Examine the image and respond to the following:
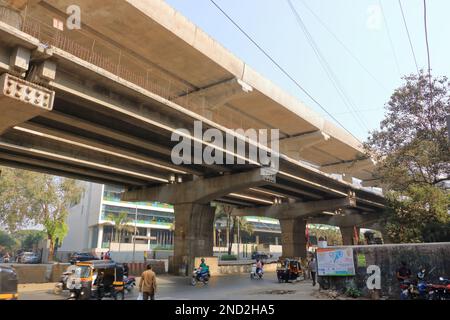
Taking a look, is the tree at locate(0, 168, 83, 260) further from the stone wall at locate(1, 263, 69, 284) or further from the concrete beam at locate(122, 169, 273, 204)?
the stone wall at locate(1, 263, 69, 284)

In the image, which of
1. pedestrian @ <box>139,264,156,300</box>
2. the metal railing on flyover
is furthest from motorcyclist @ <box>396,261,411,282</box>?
the metal railing on flyover

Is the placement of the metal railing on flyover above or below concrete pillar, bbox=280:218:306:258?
above

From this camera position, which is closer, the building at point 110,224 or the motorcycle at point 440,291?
the motorcycle at point 440,291

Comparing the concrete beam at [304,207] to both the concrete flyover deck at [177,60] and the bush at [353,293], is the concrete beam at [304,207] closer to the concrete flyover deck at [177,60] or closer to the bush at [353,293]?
the concrete flyover deck at [177,60]

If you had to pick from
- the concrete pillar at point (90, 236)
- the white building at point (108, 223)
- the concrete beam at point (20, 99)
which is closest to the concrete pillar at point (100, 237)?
the white building at point (108, 223)

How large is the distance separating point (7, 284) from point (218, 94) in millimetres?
17170

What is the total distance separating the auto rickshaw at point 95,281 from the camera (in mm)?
14508

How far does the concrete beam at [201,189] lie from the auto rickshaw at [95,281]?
47.1ft

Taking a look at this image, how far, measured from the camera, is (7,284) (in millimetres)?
10234

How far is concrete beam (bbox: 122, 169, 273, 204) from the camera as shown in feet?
94.2

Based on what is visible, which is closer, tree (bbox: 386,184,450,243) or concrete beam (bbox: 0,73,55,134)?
concrete beam (bbox: 0,73,55,134)

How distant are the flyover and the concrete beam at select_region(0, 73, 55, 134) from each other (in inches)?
1.4

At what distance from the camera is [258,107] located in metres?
27.9

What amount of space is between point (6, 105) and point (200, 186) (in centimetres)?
1948
